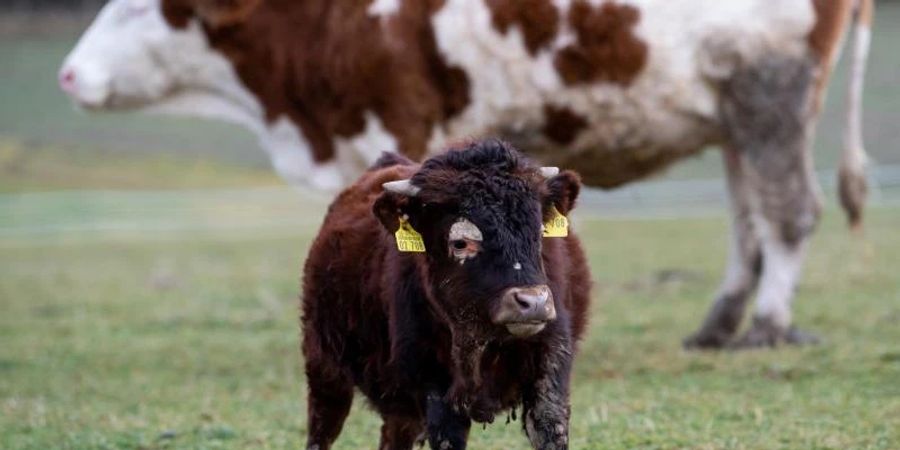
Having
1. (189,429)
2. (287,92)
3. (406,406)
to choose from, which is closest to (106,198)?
(287,92)

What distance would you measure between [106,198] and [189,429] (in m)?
23.9

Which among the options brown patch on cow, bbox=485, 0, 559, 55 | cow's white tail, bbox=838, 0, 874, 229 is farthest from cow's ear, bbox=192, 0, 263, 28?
cow's white tail, bbox=838, 0, 874, 229

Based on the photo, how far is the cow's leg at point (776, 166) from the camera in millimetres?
8969

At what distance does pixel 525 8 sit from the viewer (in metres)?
8.84

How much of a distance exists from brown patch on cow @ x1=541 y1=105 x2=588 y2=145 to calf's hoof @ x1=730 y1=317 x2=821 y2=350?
153cm

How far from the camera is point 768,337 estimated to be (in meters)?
9.15

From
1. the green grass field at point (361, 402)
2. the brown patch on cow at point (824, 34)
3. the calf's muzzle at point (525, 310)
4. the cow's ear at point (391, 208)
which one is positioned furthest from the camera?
the brown patch on cow at point (824, 34)

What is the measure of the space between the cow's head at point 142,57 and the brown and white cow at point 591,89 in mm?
617

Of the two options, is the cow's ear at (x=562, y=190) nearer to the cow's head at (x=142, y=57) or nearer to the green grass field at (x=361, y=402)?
the green grass field at (x=361, y=402)

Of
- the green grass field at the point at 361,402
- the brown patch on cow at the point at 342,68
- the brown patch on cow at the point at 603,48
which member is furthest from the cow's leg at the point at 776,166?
the brown patch on cow at the point at 342,68

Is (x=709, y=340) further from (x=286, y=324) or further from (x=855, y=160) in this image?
(x=286, y=324)

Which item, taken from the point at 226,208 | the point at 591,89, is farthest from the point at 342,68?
the point at 226,208

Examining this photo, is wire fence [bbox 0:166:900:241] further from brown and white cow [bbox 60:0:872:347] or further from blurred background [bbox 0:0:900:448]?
brown and white cow [bbox 60:0:872:347]

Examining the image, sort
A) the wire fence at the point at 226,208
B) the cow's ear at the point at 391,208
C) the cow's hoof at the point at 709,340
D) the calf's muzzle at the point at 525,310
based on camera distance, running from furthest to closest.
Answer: the wire fence at the point at 226,208 → the cow's hoof at the point at 709,340 → the cow's ear at the point at 391,208 → the calf's muzzle at the point at 525,310
